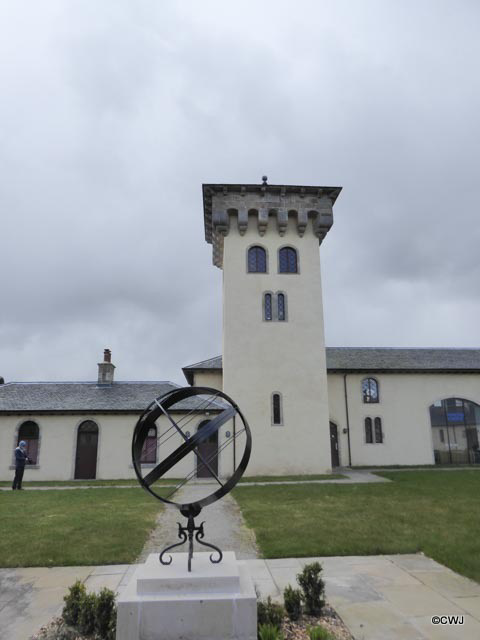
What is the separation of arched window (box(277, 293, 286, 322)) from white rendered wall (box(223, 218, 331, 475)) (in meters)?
0.30

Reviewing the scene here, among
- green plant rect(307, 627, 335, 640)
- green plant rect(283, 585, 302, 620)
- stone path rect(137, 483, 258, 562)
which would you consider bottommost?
stone path rect(137, 483, 258, 562)

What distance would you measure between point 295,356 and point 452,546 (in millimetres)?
15542

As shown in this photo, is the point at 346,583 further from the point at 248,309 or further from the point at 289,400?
the point at 248,309

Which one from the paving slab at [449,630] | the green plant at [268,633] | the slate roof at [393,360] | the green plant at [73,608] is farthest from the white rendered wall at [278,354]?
the green plant at [268,633]

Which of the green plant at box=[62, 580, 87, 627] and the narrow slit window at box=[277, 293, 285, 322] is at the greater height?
the narrow slit window at box=[277, 293, 285, 322]

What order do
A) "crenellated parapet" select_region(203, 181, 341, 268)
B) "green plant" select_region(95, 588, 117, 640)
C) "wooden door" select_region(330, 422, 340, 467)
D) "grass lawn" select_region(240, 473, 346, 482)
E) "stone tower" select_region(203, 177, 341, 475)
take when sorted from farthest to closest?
"wooden door" select_region(330, 422, 340, 467) < "crenellated parapet" select_region(203, 181, 341, 268) < "stone tower" select_region(203, 177, 341, 475) < "grass lawn" select_region(240, 473, 346, 482) < "green plant" select_region(95, 588, 117, 640)

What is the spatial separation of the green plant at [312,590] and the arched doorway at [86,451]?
68.6 feet

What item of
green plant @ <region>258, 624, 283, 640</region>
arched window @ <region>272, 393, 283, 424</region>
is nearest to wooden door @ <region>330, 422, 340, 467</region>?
arched window @ <region>272, 393, 283, 424</region>

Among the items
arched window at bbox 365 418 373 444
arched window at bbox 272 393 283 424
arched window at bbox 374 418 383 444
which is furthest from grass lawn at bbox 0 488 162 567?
arched window at bbox 374 418 383 444

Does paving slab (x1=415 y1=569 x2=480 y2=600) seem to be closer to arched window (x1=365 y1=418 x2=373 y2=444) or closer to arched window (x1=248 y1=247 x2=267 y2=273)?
arched window (x1=248 y1=247 x2=267 y2=273)

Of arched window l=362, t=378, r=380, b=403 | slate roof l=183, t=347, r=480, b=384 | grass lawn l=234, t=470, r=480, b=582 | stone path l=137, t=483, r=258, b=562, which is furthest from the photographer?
arched window l=362, t=378, r=380, b=403

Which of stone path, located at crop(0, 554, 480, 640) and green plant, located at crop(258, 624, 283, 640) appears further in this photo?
stone path, located at crop(0, 554, 480, 640)

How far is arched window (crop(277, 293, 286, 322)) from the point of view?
24.6 m

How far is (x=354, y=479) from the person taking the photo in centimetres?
2062
